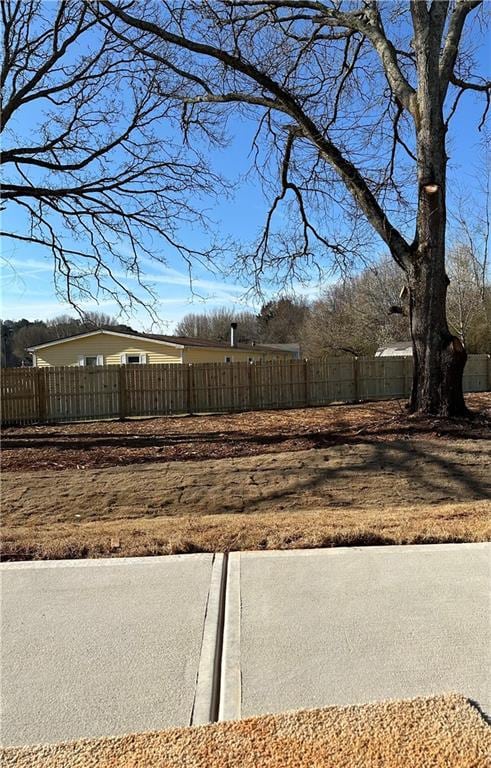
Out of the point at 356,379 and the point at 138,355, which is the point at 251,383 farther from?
the point at 138,355

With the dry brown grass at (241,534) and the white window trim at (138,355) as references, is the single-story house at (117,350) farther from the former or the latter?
the dry brown grass at (241,534)

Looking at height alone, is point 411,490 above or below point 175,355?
below

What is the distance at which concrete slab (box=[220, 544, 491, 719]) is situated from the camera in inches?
92.8

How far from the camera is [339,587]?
3.41 meters

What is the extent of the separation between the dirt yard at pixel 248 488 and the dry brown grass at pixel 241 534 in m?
0.01

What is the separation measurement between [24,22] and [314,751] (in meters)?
14.5

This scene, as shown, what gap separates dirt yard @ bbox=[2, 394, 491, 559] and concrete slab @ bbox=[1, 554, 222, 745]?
51cm

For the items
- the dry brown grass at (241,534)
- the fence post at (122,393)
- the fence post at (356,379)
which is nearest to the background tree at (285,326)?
the fence post at (356,379)

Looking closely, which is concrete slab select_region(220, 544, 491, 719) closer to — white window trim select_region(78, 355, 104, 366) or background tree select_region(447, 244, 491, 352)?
white window trim select_region(78, 355, 104, 366)

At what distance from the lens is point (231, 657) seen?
263cm

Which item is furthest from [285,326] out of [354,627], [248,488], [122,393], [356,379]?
[354,627]

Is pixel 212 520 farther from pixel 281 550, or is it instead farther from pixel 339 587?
pixel 339 587

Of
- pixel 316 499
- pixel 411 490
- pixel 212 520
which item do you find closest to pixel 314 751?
pixel 212 520

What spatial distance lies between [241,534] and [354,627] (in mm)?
1721
